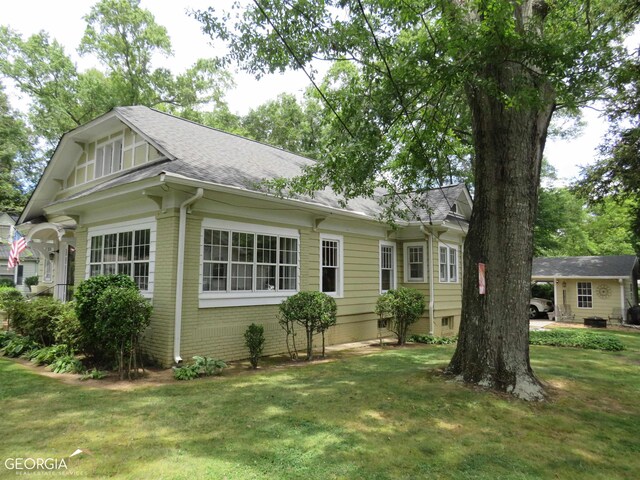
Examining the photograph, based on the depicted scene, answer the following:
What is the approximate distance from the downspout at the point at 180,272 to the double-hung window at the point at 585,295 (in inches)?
925

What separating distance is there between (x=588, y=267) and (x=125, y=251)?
24564 millimetres

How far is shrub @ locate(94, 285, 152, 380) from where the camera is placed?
21.8 feet

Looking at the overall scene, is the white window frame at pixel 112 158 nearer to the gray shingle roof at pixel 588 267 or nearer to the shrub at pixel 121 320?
the shrub at pixel 121 320

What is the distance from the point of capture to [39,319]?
8.96 metres

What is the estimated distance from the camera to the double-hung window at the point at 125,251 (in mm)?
8391

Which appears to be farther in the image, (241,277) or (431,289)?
(431,289)

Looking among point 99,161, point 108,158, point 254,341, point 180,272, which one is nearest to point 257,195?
point 180,272

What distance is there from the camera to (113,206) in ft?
31.0

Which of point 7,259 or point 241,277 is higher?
point 7,259

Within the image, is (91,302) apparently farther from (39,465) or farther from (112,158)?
(112,158)

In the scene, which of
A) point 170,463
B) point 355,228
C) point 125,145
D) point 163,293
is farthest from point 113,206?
point 170,463

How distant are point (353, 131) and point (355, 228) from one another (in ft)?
16.3

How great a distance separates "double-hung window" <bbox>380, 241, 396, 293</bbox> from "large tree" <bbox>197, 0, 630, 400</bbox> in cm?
608

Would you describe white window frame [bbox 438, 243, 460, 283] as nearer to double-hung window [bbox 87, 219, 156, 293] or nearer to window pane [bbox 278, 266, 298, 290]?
window pane [bbox 278, 266, 298, 290]
